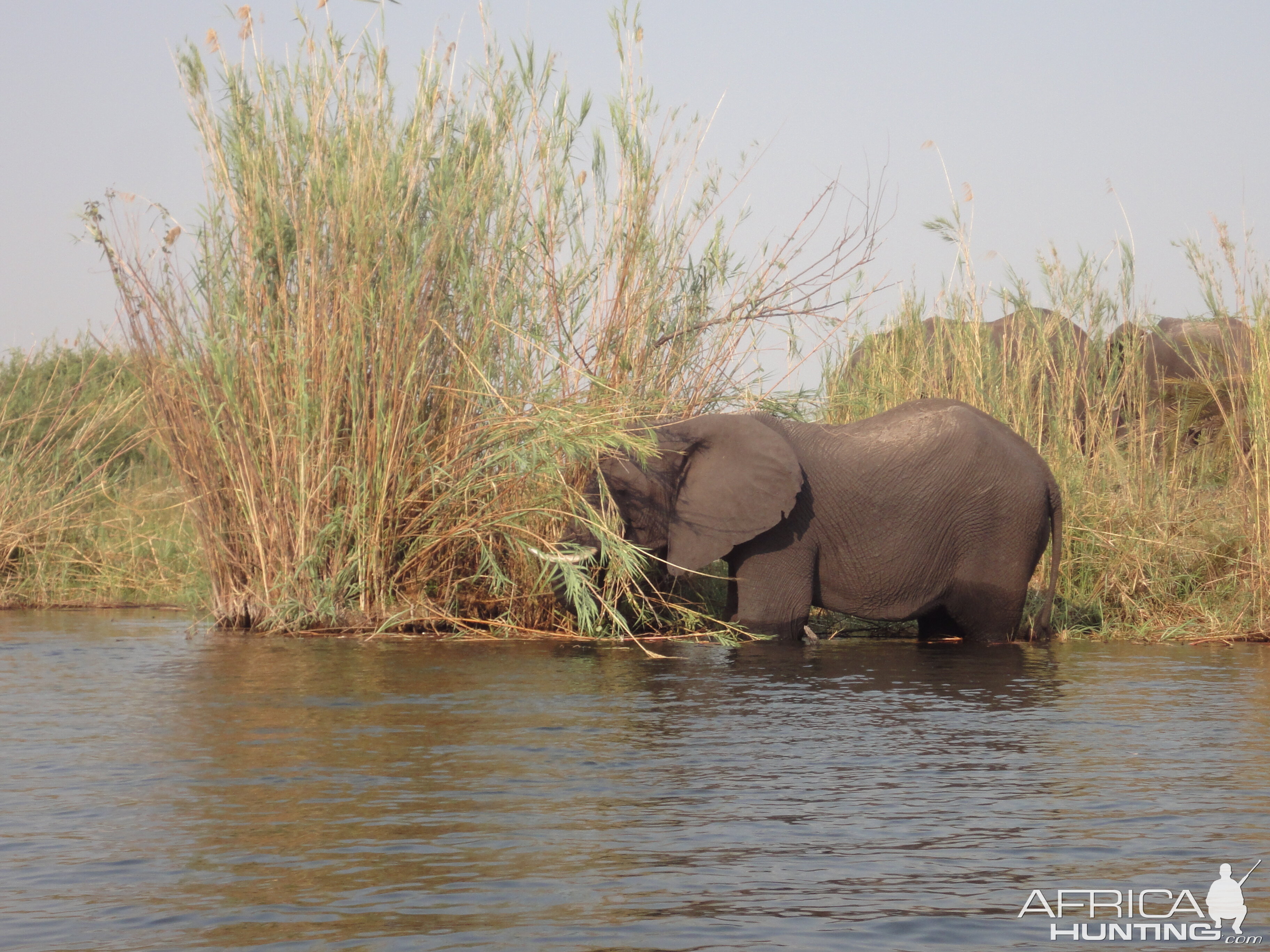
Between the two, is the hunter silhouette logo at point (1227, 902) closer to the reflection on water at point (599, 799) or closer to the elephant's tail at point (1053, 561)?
the reflection on water at point (599, 799)

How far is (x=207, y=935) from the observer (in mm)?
2955

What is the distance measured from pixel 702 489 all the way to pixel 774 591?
2.20 feet

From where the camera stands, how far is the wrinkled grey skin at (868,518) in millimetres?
8023

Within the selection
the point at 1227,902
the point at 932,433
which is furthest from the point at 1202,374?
the point at 1227,902

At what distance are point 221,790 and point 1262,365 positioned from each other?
636 cm

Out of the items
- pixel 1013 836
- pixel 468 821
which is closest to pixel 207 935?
pixel 468 821

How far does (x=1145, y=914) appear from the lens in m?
3.18

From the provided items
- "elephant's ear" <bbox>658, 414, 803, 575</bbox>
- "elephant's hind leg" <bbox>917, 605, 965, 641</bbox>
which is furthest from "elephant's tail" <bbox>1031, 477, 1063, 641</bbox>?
"elephant's ear" <bbox>658, 414, 803, 575</bbox>

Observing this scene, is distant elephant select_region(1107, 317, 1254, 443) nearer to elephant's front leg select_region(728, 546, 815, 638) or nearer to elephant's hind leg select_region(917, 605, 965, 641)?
elephant's hind leg select_region(917, 605, 965, 641)

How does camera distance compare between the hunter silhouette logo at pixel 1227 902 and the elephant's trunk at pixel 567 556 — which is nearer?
the hunter silhouette logo at pixel 1227 902

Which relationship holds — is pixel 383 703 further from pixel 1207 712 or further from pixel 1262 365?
pixel 1262 365

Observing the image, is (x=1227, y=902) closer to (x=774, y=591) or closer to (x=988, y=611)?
(x=774, y=591)

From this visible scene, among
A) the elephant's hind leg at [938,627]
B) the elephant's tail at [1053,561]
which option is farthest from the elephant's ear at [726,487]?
the elephant's tail at [1053,561]

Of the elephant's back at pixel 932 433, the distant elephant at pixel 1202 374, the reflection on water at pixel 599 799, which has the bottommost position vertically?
the reflection on water at pixel 599 799
